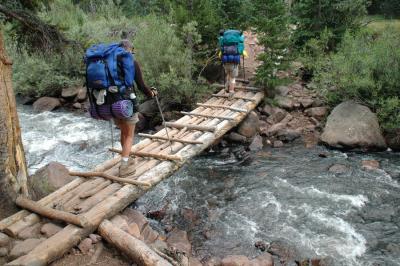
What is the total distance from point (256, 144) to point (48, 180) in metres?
5.64

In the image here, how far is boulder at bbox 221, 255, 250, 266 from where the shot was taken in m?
5.70

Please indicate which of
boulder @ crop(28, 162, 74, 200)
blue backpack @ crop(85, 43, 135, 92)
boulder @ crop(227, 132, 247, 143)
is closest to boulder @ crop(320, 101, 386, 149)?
boulder @ crop(227, 132, 247, 143)

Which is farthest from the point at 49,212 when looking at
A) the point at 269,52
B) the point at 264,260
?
the point at 269,52

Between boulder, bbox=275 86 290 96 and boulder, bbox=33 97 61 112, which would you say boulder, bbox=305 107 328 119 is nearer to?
boulder, bbox=275 86 290 96

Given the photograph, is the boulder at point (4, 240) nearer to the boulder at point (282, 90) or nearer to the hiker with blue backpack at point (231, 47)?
the hiker with blue backpack at point (231, 47)

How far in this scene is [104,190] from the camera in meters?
6.37

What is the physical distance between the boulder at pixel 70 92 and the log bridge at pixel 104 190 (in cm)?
661

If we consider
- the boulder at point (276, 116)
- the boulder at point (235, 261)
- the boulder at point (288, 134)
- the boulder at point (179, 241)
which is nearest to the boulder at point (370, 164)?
the boulder at point (288, 134)

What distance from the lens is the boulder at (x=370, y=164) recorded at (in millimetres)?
8992

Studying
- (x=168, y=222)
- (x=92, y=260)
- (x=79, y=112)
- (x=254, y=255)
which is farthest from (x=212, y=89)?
(x=92, y=260)

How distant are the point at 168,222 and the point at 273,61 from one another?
20.6ft

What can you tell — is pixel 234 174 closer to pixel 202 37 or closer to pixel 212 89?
pixel 212 89

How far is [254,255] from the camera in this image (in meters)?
6.14

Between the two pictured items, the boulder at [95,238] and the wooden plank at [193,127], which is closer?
the boulder at [95,238]
